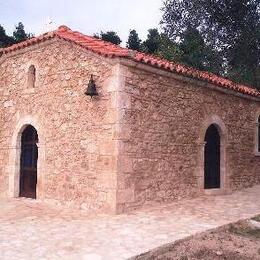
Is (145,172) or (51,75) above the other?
(51,75)

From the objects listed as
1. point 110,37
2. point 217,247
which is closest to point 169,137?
point 217,247

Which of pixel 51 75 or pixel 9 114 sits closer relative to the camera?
pixel 51 75

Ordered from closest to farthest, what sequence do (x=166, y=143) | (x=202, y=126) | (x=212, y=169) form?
(x=166, y=143), (x=202, y=126), (x=212, y=169)

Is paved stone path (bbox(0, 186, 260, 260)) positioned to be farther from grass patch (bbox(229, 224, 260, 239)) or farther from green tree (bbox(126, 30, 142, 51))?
green tree (bbox(126, 30, 142, 51))

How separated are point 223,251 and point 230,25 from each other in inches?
236

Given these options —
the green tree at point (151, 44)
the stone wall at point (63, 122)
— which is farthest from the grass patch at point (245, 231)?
the green tree at point (151, 44)

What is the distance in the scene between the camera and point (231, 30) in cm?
941

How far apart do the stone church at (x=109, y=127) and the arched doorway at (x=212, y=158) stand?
29 mm

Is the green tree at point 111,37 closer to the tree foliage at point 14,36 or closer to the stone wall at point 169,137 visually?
the tree foliage at point 14,36

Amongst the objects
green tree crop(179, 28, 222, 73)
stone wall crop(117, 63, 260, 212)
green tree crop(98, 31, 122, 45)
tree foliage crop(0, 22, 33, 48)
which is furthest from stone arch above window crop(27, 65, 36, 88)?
green tree crop(98, 31, 122, 45)

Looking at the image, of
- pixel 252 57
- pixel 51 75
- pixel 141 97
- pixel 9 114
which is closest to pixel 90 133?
pixel 141 97

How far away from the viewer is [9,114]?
416 inches

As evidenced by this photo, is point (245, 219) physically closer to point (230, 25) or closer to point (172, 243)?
point (172, 243)

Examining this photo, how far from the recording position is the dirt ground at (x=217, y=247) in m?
5.30
